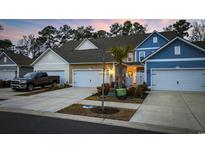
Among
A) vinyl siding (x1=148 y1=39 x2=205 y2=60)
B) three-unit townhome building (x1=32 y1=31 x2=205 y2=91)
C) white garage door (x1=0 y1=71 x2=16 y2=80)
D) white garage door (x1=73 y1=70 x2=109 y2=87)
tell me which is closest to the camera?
vinyl siding (x1=148 y1=39 x2=205 y2=60)

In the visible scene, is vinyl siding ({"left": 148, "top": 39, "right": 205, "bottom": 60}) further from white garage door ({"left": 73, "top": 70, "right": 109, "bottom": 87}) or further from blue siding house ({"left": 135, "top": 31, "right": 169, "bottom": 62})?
blue siding house ({"left": 135, "top": 31, "right": 169, "bottom": 62})

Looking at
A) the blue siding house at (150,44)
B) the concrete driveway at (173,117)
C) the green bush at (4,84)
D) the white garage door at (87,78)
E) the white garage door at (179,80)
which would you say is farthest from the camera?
the blue siding house at (150,44)

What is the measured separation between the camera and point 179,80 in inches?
599

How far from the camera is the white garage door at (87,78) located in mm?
18750

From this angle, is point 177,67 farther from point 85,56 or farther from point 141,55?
point 85,56

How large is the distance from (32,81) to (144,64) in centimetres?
1225

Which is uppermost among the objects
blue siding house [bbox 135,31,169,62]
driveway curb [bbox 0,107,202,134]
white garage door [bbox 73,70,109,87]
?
blue siding house [bbox 135,31,169,62]

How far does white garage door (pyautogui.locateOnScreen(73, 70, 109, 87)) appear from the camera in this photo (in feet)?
61.5

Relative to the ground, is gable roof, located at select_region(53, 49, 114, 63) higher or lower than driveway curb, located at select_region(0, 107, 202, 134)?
higher

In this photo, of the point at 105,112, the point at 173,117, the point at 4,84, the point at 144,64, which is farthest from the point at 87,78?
the point at 173,117

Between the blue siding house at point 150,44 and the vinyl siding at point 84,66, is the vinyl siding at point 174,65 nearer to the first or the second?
the vinyl siding at point 84,66

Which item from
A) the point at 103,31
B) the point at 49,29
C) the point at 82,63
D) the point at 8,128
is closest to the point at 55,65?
the point at 82,63

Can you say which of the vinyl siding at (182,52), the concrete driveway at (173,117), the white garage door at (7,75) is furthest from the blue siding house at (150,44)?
the white garage door at (7,75)

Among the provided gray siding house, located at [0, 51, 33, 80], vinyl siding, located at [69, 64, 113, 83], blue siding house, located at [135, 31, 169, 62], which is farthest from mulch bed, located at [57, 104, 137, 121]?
gray siding house, located at [0, 51, 33, 80]
